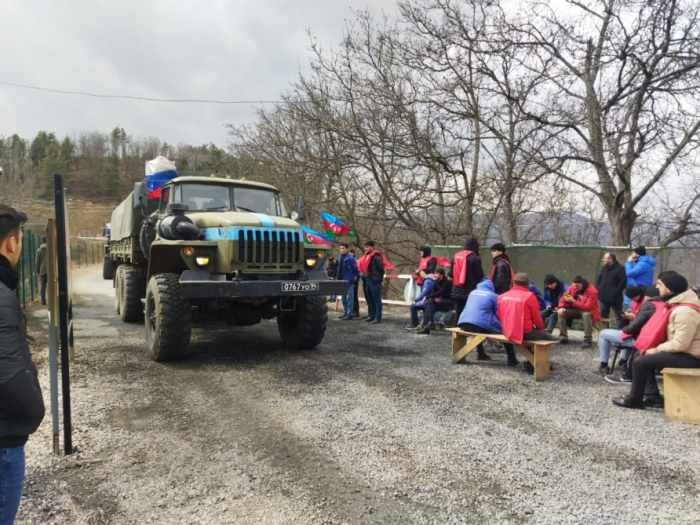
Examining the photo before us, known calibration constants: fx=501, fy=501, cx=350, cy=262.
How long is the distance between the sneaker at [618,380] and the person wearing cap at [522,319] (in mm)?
828

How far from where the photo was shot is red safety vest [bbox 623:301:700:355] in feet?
16.3

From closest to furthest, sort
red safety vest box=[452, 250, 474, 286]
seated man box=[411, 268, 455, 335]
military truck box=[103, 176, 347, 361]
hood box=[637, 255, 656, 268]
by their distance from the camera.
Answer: military truck box=[103, 176, 347, 361] → red safety vest box=[452, 250, 474, 286] → hood box=[637, 255, 656, 268] → seated man box=[411, 268, 455, 335]

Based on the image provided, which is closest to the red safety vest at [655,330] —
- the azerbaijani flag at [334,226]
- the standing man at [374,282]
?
the standing man at [374,282]

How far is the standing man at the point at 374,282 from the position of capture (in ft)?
35.8

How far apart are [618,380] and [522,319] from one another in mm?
1378

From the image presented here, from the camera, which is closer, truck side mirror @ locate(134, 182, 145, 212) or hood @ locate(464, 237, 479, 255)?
truck side mirror @ locate(134, 182, 145, 212)

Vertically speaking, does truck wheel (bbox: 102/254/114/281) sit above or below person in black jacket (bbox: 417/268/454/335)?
above

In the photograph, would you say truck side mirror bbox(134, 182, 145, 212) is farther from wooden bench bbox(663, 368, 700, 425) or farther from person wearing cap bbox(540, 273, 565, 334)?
wooden bench bbox(663, 368, 700, 425)

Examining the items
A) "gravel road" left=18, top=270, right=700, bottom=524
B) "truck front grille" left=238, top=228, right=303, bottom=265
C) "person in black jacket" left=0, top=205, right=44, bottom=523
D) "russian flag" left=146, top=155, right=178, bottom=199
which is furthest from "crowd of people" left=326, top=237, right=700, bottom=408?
"person in black jacket" left=0, top=205, right=44, bottom=523

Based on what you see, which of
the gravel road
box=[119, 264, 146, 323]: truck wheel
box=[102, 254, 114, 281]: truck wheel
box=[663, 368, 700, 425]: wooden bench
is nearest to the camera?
the gravel road

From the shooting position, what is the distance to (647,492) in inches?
128

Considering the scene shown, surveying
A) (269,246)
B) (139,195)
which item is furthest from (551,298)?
(139,195)

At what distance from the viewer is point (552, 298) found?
9.21 metres

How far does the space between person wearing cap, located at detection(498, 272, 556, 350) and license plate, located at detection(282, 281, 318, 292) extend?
8.18ft
